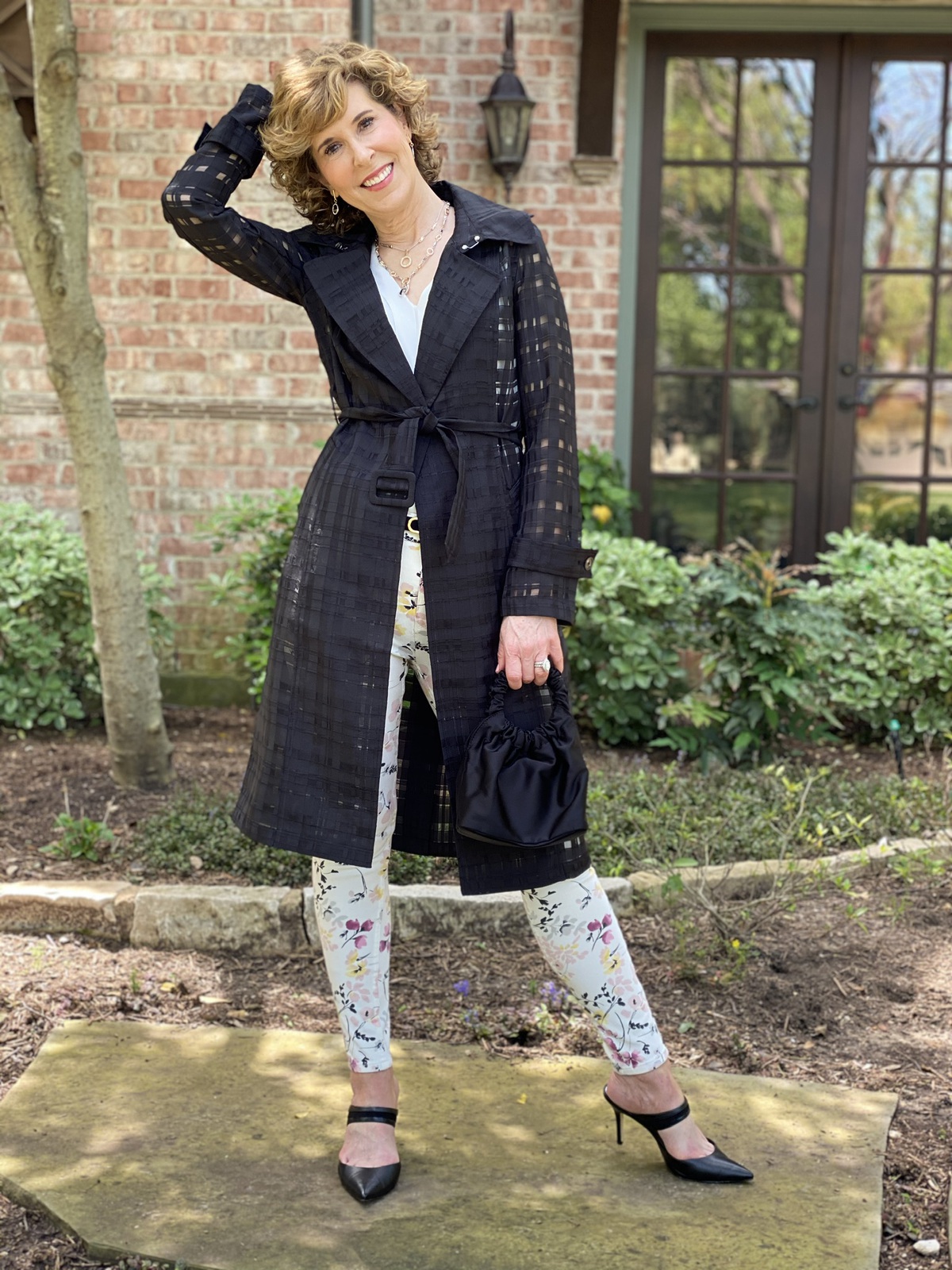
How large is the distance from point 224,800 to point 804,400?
3.40 metres

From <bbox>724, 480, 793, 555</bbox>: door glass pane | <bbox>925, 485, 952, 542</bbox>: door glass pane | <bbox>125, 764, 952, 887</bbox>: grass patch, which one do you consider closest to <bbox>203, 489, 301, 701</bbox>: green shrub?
<bbox>125, 764, 952, 887</bbox>: grass patch

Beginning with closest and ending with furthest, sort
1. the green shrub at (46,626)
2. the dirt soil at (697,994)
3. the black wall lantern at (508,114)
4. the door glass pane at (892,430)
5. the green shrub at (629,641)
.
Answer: the dirt soil at (697,994) → the green shrub at (629,641) → the green shrub at (46,626) → the black wall lantern at (508,114) → the door glass pane at (892,430)

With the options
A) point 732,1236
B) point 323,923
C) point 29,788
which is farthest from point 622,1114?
point 29,788

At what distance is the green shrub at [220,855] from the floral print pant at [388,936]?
1179mm

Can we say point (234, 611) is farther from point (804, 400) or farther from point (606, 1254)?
point (606, 1254)

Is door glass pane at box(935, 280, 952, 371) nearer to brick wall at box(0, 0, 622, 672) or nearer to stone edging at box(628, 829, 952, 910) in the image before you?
brick wall at box(0, 0, 622, 672)

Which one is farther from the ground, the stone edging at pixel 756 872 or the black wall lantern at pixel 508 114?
the black wall lantern at pixel 508 114

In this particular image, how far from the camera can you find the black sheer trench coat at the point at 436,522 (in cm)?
224

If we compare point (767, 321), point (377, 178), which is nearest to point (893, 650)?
point (767, 321)

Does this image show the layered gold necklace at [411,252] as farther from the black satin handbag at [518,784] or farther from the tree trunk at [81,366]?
the tree trunk at [81,366]

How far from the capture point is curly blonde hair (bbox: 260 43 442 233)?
218cm

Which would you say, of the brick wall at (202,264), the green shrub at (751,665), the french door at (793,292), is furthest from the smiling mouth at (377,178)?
the french door at (793,292)

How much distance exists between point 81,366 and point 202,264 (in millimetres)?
1704

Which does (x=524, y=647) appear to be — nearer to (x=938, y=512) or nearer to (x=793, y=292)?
(x=793, y=292)
